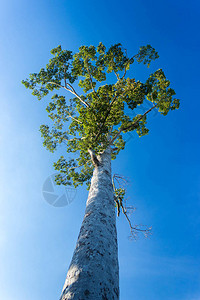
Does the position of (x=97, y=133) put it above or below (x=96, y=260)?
above

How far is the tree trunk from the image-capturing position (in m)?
1.85

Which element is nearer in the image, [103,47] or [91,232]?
[91,232]

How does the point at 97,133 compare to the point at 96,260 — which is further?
the point at 97,133

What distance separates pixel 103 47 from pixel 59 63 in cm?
265

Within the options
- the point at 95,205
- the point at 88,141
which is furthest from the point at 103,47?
the point at 95,205

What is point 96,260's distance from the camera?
7.36 feet

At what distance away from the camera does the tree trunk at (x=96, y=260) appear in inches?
73.0

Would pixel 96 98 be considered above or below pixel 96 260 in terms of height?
above

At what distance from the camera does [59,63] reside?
10.0 meters

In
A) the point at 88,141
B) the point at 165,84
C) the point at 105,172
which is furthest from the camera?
the point at 165,84

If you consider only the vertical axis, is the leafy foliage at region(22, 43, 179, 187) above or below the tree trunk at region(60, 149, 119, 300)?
above

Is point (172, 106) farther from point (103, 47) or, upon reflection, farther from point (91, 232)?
point (91, 232)

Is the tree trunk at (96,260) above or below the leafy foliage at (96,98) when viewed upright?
below

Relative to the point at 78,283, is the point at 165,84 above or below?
above
